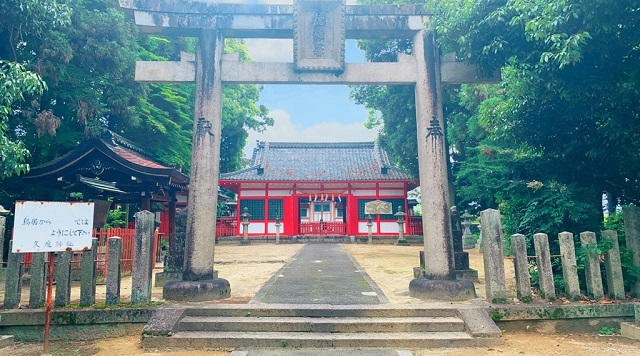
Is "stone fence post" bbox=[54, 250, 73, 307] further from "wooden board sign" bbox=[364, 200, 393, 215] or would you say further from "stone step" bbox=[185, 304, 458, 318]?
"wooden board sign" bbox=[364, 200, 393, 215]

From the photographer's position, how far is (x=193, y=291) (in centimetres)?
585

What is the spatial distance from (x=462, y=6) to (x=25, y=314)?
7866mm

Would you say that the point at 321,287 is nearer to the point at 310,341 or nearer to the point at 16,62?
the point at 310,341

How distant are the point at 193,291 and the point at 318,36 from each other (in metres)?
4.73

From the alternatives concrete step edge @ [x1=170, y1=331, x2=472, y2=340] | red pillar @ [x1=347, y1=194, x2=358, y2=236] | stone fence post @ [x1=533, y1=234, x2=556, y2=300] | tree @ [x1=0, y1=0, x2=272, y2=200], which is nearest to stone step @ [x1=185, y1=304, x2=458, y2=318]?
concrete step edge @ [x1=170, y1=331, x2=472, y2=340]

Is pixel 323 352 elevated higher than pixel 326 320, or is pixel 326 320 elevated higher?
pixel 326 320

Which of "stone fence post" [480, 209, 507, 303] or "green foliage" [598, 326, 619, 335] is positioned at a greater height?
"stone fence post" [480, 209, 507, 303]

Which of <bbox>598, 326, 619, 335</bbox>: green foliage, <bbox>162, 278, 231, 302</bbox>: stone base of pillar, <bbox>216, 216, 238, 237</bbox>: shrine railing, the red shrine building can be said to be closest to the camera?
<bbox>598, 326, 619, 335</bbox>: green foliage

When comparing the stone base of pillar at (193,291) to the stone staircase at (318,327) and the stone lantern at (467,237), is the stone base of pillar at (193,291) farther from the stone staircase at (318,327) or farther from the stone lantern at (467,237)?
the stone lantern at (467,237)

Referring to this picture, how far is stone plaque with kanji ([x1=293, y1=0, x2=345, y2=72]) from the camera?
6.53 metres

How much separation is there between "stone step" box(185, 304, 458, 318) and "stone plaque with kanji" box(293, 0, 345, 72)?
13.0 feet

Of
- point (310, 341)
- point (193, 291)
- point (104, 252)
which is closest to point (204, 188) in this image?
point (193, 291)

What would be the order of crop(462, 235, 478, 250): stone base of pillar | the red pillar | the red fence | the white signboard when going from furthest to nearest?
the red pillar → crop(462, 235, 478, 250): stone base of pillar → the red fence → the white signboard

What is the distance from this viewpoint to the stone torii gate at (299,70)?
6.20m
